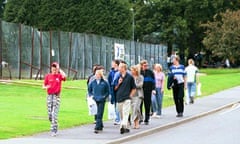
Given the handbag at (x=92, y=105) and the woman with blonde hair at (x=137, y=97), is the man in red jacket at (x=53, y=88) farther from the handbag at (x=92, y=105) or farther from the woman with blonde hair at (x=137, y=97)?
the woman with blonde hair at (x=137, y=97)

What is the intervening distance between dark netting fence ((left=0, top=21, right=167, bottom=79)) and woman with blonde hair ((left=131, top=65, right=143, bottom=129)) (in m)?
24.2

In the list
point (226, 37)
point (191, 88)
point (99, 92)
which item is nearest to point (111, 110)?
point (99, 92)

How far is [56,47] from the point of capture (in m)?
48.4

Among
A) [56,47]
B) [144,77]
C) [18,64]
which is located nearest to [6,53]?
[18,64]

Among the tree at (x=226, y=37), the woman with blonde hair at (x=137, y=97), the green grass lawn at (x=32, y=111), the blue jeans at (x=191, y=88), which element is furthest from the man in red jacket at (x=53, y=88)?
the tree at (x=226, y=37)

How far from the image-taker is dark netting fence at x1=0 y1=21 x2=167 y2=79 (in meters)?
42.5

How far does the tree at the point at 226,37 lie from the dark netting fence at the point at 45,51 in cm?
1816

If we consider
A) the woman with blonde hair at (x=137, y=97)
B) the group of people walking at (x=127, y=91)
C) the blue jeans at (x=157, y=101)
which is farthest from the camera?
the blue jeans at (x=157, y=101)

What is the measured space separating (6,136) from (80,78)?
35002 mm

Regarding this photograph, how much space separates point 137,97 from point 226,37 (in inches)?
2251

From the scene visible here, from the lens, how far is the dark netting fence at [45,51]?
1673 inches

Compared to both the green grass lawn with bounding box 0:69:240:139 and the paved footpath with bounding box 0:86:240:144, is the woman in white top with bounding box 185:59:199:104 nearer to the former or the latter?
the green grass lawn with bounding box 0:69:240:139

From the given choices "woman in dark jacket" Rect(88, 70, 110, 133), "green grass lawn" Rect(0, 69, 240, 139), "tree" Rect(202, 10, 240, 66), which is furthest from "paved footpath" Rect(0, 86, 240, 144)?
"tree" Rect(202, 10, 240, 66)

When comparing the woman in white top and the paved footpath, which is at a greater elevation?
the woman in white top
